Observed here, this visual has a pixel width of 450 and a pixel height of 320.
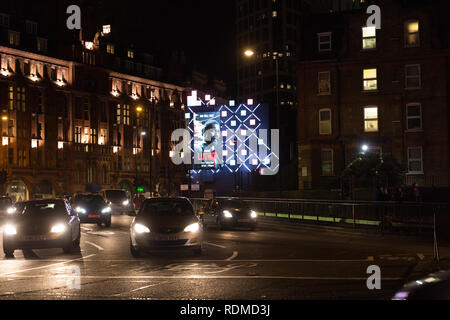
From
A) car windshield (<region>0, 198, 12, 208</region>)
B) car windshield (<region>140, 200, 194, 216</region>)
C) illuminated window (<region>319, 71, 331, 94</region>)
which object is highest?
illuminated window (<region>319, 71, 331, 94</region>)

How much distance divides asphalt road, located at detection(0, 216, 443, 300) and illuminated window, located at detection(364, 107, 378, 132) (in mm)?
27744

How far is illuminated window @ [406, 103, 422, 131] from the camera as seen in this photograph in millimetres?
47969

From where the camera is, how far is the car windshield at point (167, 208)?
18.1 m

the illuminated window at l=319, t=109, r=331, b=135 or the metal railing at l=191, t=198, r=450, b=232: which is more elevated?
the illuminated window at l=319, t=109, r=331, b=135

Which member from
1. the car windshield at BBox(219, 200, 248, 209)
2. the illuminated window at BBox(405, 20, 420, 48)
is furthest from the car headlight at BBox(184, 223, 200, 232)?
the illuminated window at BBox(405, 20, 420, 48)

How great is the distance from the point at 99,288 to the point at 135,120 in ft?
292

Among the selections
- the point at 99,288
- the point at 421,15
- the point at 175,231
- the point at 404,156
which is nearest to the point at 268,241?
the point at 175,231

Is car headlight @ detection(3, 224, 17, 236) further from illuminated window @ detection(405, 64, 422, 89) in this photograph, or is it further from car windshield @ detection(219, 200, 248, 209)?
illuminated window @ detection(405, 64, 422, 89)

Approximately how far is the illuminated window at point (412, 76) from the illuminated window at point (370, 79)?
2260 mm

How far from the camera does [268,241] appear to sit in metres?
22.8

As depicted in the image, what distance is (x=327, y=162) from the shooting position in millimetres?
50062

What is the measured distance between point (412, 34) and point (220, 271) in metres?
38.6

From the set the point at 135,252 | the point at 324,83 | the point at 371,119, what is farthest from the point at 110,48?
the point at 135,252

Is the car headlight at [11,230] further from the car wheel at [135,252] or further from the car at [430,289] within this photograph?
the car at [430,289]
